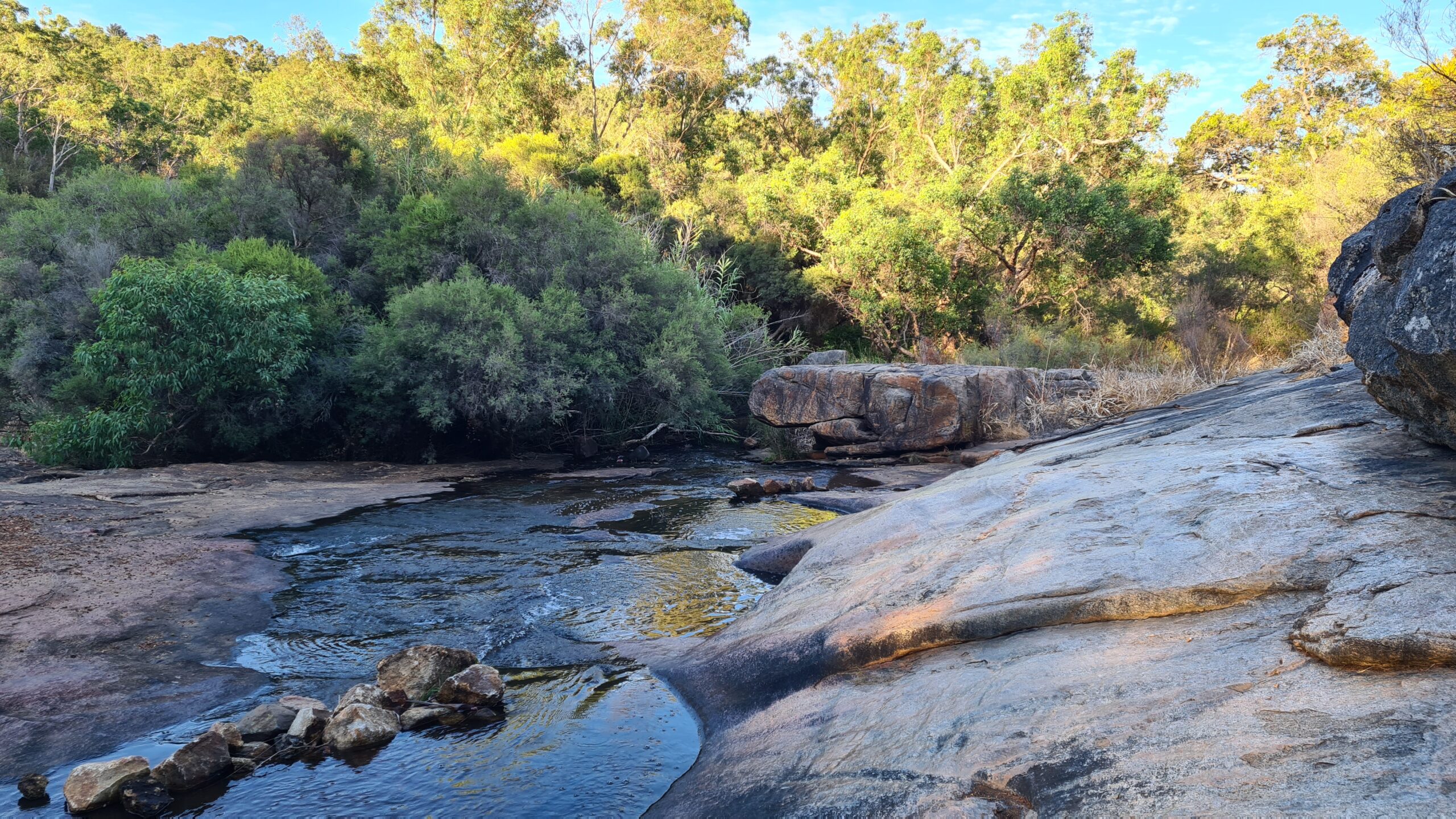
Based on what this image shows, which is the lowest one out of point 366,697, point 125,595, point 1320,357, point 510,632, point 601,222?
point 510,632

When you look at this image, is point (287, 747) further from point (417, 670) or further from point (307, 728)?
point (417, 670)

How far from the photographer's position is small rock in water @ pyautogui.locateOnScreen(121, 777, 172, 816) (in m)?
3.51

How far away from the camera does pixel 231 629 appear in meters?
5.72

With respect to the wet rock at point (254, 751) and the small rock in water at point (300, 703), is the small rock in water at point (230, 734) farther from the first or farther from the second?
the small rock in water at point (300, 703)

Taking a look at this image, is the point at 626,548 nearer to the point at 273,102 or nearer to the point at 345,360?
the point at 345,360

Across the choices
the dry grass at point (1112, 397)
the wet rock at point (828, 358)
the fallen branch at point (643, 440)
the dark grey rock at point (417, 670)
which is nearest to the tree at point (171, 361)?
the fallen branch at point (643, 440)

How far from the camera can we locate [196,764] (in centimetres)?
371

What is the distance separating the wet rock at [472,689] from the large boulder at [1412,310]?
174 inches

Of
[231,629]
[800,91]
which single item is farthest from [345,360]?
[800,91]

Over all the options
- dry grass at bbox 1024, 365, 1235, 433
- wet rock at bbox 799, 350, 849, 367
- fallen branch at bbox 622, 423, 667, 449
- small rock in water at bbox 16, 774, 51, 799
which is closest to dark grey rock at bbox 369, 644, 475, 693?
small rock in water at bbox 16, 774, 51, 799

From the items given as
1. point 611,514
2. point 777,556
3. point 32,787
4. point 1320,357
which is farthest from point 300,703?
point 1320,357

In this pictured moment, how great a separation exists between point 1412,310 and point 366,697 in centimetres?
499

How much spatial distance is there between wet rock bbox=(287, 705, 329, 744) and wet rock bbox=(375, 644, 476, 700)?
37 centimetres

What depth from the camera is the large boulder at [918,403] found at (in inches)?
571
